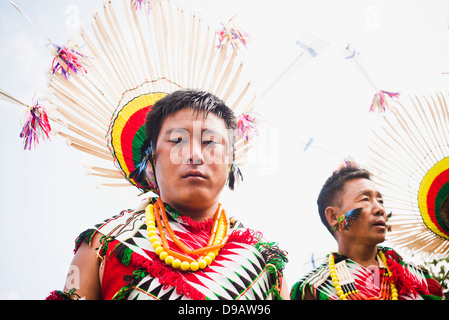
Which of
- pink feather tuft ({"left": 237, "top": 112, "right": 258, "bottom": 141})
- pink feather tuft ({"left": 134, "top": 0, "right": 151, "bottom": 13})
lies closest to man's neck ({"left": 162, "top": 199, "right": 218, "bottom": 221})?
pink feather tuft ({"left": 237, "top": 112, "right": 258, "bottom": 141})

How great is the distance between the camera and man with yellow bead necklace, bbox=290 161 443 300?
1.88 meters

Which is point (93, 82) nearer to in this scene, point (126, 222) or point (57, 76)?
point (57, 76)

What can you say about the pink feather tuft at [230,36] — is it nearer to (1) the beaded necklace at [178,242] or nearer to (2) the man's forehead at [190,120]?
(2) the man's forehead at [190,120]

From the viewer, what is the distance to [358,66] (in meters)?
2.27

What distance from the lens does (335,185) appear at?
2.27 meters

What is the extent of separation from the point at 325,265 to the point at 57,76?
177cm

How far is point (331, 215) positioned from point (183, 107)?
1.16 m

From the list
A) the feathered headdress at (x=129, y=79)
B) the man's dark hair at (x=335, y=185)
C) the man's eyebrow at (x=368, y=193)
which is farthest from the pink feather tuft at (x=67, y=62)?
the man's eyebrow at (x=368, y=193)

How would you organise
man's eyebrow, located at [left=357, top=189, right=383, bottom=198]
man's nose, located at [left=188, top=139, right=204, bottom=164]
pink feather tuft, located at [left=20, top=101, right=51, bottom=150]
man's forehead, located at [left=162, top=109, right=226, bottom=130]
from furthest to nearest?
man's eyebrow, located at [left=357, top=189, right=383, bottom=198], pink feather tuft, located at [left=20, top=101, right=51, bottom=150], man's forehead, located at [left=162, top=109, right=226, bottom=130], man's nose, located at [left=188, top=139, right=204, bottom=164]

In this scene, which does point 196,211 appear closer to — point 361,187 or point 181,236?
point 181,236

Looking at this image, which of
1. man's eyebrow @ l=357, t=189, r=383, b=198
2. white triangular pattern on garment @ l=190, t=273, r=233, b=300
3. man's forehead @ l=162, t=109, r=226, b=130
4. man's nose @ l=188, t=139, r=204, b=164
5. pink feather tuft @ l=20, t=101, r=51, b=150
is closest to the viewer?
white triangular pattern on garment @ l=190, t=273, r=233, b=300

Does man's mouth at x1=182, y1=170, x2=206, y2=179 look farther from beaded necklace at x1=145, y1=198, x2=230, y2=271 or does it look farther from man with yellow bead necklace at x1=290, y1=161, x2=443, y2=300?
man with yellow bead necklace at x1=290, y1=161, x2=443, y2=300
